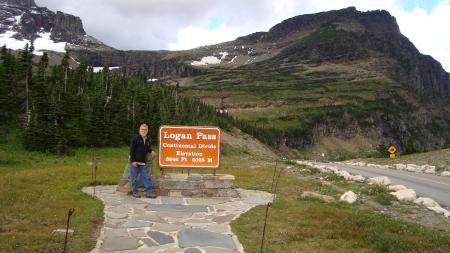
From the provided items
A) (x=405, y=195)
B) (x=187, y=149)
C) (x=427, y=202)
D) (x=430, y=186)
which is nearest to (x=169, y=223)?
(x=187, y=149)

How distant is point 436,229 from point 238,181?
1011 centimetres

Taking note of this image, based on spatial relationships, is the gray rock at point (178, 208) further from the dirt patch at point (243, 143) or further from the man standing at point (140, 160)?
the dirt patch at point (243, 143)

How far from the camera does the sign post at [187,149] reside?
17.5 m

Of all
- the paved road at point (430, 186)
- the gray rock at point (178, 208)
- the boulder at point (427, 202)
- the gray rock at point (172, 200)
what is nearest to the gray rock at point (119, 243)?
the gray rock at point (178, 208)

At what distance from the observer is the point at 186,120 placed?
60625 millimetres

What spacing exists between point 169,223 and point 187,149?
19.5 feet

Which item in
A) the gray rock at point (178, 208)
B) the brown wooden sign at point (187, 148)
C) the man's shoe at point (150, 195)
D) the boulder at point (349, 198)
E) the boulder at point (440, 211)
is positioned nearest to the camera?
the gray rock at point (178, 208)

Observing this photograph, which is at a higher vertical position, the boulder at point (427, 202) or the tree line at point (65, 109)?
the tree line at point (65, 109)

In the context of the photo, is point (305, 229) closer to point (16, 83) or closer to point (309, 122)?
point (16, 83)

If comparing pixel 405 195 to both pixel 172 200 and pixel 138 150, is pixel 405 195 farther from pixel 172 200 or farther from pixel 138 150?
pixel 138 150

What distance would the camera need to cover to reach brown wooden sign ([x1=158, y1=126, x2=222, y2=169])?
1748 centimetres

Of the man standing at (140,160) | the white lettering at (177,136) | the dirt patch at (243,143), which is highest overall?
the white lettering at (177,136)

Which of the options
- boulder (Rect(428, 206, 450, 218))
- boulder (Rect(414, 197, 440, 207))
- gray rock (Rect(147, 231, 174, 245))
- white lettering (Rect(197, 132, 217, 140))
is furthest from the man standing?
boulder (Rect(414, 197, 440, 207))

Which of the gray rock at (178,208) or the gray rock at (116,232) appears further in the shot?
the gray rock at (178,208)
